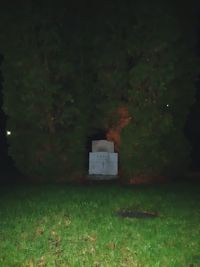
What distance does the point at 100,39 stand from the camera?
1998cm

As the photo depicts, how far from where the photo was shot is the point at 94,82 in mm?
20859

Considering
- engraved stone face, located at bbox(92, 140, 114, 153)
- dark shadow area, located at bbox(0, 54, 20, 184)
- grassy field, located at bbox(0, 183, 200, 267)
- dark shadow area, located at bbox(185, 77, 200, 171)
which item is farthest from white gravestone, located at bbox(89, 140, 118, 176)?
dark shadow area, located at bbox(185, 77, 200, 171)

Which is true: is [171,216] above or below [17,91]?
below

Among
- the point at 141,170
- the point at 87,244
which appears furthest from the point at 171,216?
the point at 141,170

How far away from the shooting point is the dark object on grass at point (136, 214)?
1325 cm

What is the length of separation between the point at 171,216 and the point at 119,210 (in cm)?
161

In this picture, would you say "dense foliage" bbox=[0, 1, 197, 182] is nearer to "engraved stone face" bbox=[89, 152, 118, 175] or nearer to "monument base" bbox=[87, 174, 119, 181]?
"engraved stone face" bbox=[89, 152, 118, 175]

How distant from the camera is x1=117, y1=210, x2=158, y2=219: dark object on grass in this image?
43.5ft

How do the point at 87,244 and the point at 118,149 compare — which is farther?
the point at 118,149

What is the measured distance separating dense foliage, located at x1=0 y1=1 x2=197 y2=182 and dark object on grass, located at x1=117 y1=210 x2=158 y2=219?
5077 millimetres

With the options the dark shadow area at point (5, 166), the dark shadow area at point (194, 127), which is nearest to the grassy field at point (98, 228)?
the dark shadow area at point (5, 166)

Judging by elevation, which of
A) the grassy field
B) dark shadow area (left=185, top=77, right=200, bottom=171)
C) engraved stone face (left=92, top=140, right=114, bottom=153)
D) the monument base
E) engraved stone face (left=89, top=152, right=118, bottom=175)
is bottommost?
the grassy field

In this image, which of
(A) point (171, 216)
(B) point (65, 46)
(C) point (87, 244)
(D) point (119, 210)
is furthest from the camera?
(B) point (65, 46)

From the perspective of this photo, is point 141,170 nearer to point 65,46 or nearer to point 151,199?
point 151,199
